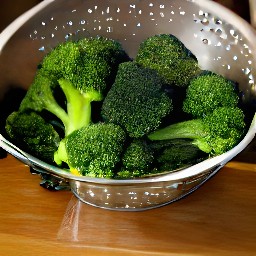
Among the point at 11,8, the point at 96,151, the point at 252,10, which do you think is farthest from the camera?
the point at 11,8

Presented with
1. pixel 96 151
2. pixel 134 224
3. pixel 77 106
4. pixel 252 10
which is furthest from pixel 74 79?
pixel 252 10

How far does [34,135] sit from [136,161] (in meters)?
0.19

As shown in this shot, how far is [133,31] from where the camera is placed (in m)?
0.95

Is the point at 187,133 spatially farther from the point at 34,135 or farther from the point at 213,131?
the point at 34,135

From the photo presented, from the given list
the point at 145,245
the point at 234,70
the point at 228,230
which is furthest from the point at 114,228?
the point at 234,70

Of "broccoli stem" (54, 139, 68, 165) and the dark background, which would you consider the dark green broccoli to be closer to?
"broccoli stem" (54, 139, 68, 165)

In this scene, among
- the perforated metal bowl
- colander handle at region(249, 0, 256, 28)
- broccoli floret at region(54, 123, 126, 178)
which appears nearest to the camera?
broccoli floret at region(54, 123, 126, 178)

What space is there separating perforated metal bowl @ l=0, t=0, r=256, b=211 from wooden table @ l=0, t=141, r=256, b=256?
3 cm

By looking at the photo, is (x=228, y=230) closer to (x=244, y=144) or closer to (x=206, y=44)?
(x=244, y=144)

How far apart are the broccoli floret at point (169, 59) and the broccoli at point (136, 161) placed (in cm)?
13

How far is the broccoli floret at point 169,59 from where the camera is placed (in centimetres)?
85

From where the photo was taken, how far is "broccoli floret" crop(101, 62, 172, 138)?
2.60 feet

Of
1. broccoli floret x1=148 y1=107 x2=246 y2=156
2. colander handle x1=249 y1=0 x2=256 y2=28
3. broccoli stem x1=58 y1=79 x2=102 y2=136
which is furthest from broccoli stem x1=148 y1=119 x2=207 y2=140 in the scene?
colander handle x1=249 y1=0 x2=256 y2=28

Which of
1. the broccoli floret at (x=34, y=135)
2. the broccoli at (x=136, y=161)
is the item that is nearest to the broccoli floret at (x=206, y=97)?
the broccoli at (x=136, y=161)
